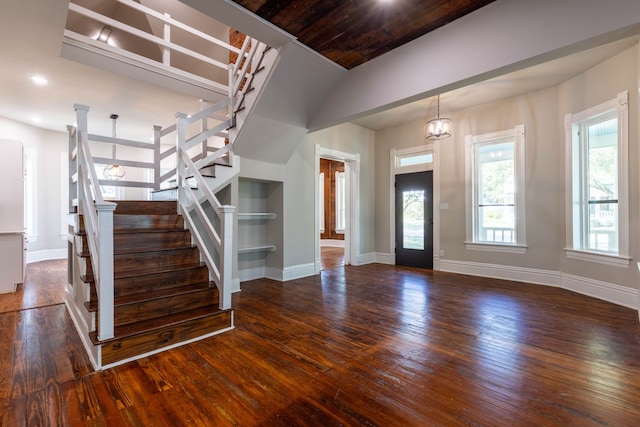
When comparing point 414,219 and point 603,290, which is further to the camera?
point 414,219

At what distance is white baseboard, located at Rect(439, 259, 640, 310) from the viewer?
11.9 feet

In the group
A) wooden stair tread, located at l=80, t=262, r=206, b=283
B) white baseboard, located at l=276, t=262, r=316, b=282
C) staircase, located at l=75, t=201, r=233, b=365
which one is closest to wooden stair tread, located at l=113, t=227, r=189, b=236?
staircase, located at l=75, t=201, r=233, b=365

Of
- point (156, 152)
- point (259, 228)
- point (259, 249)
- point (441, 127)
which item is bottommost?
point (259, 249)

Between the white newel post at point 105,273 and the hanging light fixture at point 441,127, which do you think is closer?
the white newel post at point 105,273

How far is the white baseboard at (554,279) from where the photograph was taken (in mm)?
3631

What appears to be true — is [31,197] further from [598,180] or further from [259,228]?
[598,180]

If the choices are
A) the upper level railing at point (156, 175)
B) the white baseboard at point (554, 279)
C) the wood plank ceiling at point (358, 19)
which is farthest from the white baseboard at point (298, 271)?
the wood plank ceiling at point (358, 19)

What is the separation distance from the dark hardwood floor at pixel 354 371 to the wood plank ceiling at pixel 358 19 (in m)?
2.94

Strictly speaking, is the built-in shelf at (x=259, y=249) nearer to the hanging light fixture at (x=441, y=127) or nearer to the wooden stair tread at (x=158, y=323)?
the wooden stair tread at (x=158, y=323)

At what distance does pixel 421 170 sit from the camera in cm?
619

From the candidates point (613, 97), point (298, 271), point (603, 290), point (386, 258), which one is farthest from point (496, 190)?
point (298, 271)

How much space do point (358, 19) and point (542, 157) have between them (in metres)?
3.76

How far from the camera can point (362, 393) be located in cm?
191

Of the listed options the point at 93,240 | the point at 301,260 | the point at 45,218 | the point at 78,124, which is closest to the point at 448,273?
the point at 301,260
